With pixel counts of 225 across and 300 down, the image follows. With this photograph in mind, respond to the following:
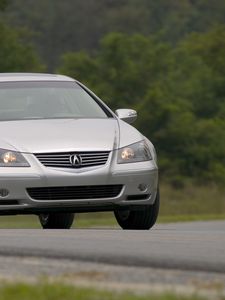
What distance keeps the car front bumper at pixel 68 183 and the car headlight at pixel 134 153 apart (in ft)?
0.16

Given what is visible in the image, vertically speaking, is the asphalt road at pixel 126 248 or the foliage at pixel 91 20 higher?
the asphalt road at pixel 126 248

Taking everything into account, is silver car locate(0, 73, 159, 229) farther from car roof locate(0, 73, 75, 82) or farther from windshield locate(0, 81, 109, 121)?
car roof locate(0, 73, 75, 82)

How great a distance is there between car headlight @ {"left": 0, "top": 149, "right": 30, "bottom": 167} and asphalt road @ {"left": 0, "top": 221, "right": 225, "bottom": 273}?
4.61 feet

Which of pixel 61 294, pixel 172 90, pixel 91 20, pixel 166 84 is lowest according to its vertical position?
pixel 91 20

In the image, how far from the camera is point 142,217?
1380 cm

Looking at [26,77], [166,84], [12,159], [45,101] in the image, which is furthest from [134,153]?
[166,84]

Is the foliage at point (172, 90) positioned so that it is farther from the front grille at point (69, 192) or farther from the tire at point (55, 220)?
the front grille at point (69, 192)

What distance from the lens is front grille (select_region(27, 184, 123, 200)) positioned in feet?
42.2

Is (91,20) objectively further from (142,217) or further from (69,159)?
(69,159)

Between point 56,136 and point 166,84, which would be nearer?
point 56,136

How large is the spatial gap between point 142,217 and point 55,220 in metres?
2.12

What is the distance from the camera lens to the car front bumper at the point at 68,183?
41.9 feet

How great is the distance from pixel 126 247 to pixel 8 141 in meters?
3.39

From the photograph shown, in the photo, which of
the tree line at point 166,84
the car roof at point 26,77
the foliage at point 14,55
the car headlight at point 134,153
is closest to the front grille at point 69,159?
the car headlight at point 134,153
